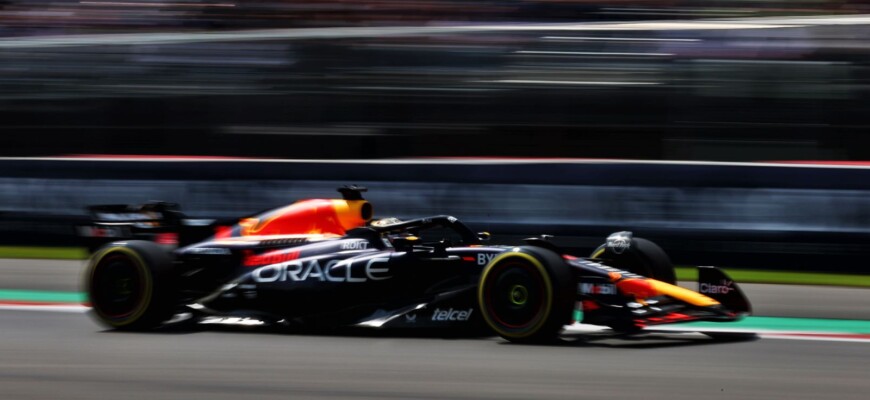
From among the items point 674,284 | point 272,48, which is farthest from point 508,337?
point 272,48

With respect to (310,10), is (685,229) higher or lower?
lower

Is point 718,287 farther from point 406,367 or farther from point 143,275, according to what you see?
point 143,275

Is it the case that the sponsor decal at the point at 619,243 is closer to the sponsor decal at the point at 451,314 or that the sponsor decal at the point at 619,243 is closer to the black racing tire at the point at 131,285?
the sponsor decal at the point at 451,314

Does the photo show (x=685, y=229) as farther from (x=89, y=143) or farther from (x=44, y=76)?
(x=44, y=76)

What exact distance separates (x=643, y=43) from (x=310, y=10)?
5236mm

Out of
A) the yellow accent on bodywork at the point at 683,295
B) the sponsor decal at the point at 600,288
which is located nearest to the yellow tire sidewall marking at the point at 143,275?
the sponsor decal at the point at 600,288

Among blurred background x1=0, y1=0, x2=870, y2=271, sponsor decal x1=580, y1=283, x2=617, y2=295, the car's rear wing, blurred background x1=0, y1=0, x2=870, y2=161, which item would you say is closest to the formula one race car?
sponsor decal x1=580, y1=283, x2=617, y2=295

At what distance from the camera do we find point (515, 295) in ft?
21.7

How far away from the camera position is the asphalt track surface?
17.5ft

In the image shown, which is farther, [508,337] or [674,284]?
[674,284]

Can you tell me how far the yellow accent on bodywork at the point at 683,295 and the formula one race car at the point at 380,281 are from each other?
10 millimetres

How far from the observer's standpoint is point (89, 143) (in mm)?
14086

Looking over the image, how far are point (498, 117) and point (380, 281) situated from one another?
6132 mm

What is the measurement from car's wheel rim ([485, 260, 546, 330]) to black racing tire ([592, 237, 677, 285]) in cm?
98
